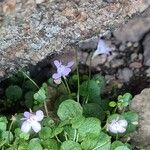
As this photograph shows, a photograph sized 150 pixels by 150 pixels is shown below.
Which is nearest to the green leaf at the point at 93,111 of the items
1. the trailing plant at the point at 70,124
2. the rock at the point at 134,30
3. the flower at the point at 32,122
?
the trailing plant at the point at 70,124

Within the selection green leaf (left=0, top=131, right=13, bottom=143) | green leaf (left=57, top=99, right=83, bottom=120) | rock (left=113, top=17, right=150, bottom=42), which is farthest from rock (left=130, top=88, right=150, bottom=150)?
green leaf (left=0, top=131, right=13, bottom=143)

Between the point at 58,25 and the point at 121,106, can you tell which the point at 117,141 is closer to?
the point at 121,106

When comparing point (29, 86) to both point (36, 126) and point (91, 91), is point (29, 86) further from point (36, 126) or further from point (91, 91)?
point (36, 126)

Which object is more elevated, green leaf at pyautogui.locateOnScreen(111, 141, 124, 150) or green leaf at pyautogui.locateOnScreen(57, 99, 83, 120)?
green leaf at pyautogui.locateOnScreen(57, 99, 83, 120)

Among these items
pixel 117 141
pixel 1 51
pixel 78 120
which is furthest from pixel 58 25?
pixel 117 141

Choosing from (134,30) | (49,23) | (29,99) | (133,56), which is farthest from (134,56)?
(49,23)

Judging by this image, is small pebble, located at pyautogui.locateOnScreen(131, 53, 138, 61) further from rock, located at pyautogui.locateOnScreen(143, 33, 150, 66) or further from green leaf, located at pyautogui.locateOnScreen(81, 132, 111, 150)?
green leaf, located at pyautogui.locateOnScreen(81, 132, 111, 150)
